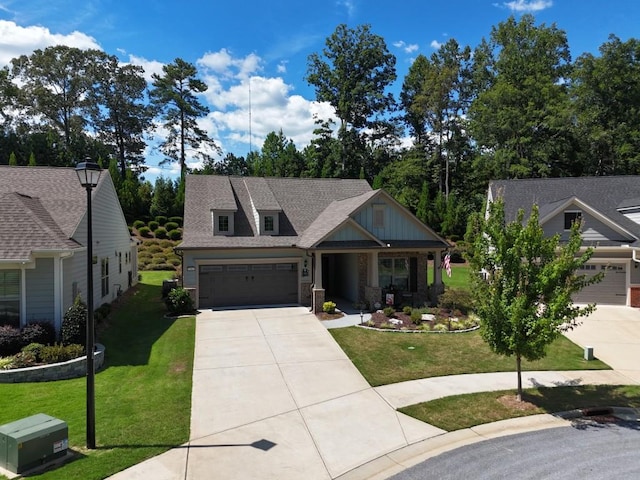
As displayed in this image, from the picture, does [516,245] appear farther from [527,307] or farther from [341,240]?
[341,240]

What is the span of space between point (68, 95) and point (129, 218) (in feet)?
78.0

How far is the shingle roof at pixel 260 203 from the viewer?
21.5 m

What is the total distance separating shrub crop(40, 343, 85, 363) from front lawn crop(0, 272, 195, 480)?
0.89 metres

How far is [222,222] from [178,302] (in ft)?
17.4

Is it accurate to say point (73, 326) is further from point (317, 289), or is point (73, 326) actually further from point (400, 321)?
point (400, 321)

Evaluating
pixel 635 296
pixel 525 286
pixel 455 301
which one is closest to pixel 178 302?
pixel 455 301

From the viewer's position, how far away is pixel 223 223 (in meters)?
22.4

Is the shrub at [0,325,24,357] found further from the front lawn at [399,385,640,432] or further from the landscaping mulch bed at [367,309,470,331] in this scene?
the landscaping mulch bed at [367,309,470,331]

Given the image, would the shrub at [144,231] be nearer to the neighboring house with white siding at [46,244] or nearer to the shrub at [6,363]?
the neighboring house with white siding at [46,244]

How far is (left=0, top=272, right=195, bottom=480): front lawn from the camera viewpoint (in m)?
7.42

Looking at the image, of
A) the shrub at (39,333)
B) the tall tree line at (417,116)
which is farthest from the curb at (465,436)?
the tall tree line at (417,116)

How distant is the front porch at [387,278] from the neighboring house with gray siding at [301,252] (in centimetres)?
5

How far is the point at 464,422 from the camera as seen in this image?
9.19 meters

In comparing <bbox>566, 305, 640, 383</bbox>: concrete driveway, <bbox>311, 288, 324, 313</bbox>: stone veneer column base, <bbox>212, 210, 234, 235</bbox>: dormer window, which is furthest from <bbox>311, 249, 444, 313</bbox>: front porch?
<bbox>566, 305, 640, 383</bbox>: concrete driveway
